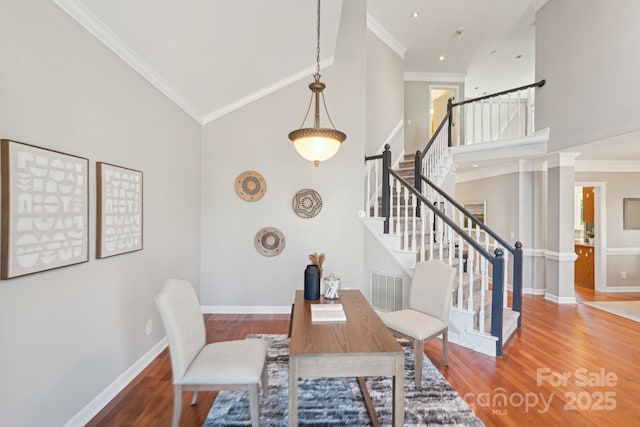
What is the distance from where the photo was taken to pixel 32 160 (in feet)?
5.09

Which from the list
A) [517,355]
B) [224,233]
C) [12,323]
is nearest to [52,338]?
[12,323]

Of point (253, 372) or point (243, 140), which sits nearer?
point (253, 372)

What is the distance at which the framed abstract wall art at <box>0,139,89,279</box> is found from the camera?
1.44 m

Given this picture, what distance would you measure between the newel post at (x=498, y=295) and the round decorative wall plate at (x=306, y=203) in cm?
219

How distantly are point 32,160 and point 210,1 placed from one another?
177 centimetres

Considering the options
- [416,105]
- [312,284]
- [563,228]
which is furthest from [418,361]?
[416,105]

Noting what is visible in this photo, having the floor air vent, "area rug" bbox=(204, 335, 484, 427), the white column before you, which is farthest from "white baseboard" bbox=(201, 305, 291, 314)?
the white column

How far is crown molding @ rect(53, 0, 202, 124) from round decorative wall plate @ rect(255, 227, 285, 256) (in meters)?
1.90

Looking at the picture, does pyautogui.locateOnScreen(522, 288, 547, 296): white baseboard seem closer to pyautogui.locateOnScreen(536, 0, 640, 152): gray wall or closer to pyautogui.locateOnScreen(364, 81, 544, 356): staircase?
pyautogui.locateOnScreen(364, 81, 544, 356): staircase

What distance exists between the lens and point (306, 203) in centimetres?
415

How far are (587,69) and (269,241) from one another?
198 inches

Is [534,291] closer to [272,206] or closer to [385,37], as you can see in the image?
[272,206]

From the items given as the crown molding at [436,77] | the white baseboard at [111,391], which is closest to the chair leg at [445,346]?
the white baseboard at [111,391]

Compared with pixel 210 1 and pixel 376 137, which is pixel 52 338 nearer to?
pixel 210 1
